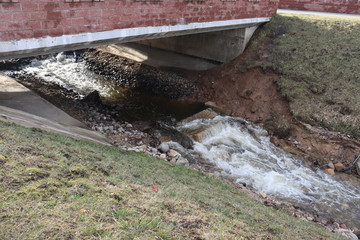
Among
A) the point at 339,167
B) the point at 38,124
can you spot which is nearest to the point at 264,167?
the point at 339,167

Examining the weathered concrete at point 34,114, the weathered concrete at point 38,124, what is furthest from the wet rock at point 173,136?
the weathered concrete at point 38,124

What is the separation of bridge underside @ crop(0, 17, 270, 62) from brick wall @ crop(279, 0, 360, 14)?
6646 millimetres

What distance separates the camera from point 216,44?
1619 cm

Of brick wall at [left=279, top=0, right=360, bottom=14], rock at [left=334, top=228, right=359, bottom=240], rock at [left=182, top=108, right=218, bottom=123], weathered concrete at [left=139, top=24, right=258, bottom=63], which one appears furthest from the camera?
brick wall at [left=279, top=0, right=360, bottom=14]

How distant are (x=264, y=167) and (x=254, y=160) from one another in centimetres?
49

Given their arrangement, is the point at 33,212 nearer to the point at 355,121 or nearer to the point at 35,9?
the point at 35,9

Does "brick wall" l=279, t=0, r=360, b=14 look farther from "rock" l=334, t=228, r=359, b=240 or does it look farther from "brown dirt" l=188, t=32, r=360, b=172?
"rock" l=334, t=228, r=359, b=240

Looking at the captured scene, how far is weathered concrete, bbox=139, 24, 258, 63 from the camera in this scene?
1576cm

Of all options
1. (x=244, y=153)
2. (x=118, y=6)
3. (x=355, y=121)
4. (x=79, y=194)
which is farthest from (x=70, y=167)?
(x=355, y=121)

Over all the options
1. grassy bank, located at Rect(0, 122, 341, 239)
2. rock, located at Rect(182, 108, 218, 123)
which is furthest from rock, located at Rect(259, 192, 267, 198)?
rock, located at Rect(182, 108, 218, 123)

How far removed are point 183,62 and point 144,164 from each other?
11.2m

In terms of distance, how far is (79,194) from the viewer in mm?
3881

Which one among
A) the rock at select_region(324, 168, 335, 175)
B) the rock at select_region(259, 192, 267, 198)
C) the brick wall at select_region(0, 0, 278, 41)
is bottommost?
the rock at select_region(324, 168, 335, 175)

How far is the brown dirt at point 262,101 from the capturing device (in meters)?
10.4
